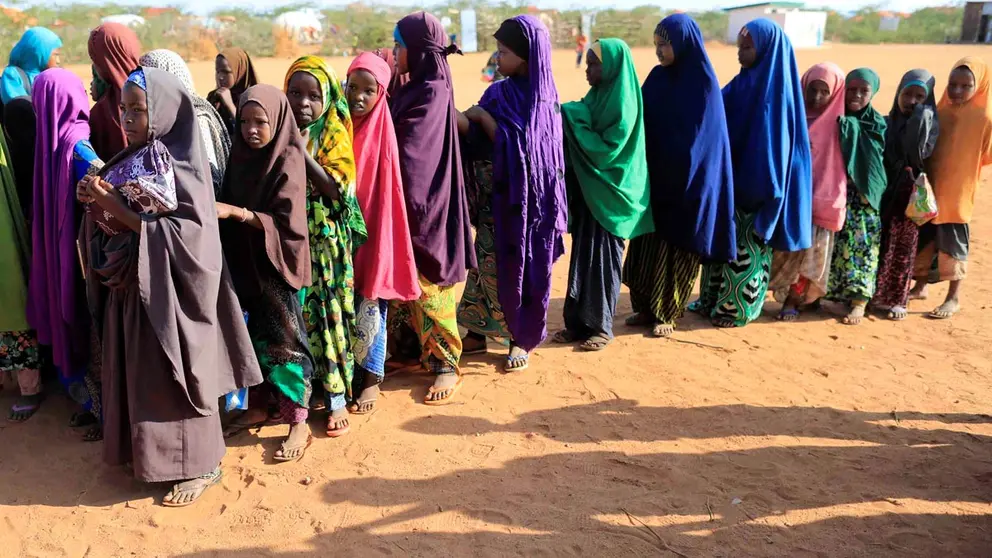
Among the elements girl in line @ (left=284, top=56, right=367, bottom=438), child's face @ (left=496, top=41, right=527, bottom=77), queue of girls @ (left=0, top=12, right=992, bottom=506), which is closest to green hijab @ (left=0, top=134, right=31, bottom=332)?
queue of girls @ (left=0, top=12, right=992, bottom=506)

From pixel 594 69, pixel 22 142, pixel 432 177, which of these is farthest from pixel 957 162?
pixel 22 142

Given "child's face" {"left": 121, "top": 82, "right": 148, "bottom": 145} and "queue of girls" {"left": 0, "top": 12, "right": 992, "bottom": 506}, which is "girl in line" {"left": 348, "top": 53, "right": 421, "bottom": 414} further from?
"child's face" {"left": 121, "top": 82, "right": 148, "bottom": 145}

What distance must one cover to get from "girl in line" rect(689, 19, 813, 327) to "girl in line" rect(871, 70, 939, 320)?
701mm

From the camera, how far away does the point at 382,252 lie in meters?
3.80

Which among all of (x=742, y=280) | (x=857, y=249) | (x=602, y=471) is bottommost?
(x=602, y=471)

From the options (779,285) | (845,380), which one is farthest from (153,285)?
(779,285)

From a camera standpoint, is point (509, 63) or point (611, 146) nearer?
point (509, 63)

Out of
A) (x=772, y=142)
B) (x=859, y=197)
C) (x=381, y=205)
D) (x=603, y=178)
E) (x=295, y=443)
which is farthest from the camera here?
(x=859, y=197)

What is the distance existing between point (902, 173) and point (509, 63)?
10.4 feet

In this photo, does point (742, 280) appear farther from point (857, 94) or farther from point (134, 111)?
point (134, 111)

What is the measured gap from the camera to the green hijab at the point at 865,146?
Result: 5188 mm

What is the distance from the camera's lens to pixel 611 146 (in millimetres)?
4652

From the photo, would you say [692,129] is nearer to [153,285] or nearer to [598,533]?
[598,533]

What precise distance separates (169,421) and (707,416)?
2.79m
